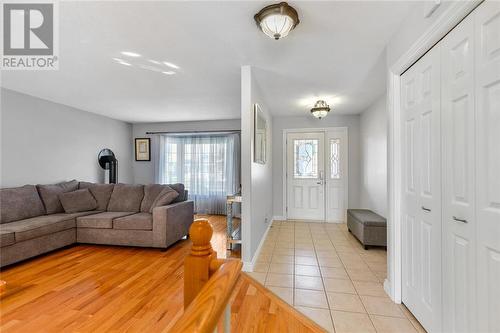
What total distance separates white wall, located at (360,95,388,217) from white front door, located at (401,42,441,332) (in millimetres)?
1768

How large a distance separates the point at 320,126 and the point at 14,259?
5.36 metres

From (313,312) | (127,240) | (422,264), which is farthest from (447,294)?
(127,240)

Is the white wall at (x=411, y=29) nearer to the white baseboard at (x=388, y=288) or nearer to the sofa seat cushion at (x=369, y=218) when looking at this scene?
the white baseboard at (x=388, y=288)

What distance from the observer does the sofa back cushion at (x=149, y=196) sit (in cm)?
387

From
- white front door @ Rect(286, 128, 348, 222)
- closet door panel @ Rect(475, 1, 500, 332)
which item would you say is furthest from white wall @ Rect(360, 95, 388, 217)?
closet door panel @ Rect(475, 1, 500, 332)

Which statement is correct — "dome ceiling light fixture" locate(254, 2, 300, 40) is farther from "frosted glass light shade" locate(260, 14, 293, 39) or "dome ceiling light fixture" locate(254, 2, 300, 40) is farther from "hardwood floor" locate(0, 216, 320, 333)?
"hardwood floor" locate(0, 216, 320, 333)

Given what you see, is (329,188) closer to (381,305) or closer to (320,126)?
(320,126)

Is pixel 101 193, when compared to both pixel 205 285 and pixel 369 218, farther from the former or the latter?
pixel 369 218

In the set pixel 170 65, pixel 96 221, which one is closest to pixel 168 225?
pixel 96 221

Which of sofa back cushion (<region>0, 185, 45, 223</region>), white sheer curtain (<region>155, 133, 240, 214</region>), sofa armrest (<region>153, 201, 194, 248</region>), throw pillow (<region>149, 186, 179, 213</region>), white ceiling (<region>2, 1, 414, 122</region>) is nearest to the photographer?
white ceiling (<region>2, 1, 414, 122</region>)

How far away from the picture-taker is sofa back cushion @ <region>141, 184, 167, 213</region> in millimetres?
3871

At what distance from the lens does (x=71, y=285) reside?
233 cm

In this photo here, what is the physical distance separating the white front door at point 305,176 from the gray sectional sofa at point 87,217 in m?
2.38

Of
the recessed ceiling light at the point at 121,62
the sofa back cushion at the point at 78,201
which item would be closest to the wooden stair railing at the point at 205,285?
the recessed ceiling light at the point at 121,62
